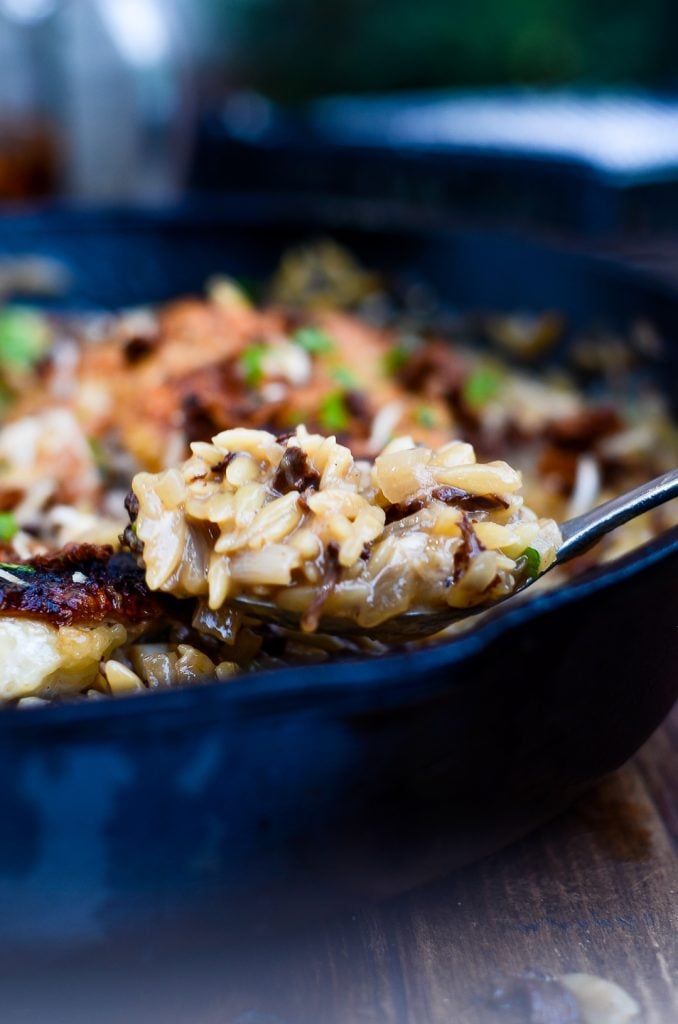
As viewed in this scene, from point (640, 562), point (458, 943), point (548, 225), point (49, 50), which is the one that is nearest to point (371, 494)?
point (640, 562)

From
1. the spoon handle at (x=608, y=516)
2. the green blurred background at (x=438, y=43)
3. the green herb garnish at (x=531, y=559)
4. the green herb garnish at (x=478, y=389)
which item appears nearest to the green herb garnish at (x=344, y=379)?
the green herb garnish at (x=478, y=389)

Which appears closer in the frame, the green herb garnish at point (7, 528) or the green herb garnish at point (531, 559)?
the green herb garnish at point (531, 559)

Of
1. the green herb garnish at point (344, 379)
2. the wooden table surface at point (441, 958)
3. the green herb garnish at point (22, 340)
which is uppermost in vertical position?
the green herb garnish at point (22, 340)

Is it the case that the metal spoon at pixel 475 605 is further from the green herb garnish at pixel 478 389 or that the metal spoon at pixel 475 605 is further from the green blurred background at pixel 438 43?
the green blurred background at pixel 438 43

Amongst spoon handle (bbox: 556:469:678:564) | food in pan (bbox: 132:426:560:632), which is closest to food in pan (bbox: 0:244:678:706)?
food in pan (bbox: 132:426:560:632)

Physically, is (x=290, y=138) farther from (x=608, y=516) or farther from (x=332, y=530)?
(x=332, y=530)

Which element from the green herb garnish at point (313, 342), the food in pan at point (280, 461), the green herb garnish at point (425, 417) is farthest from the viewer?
the green herb garnish at point (313, 342)

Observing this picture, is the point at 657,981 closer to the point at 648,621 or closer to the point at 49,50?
the point at 648,621
